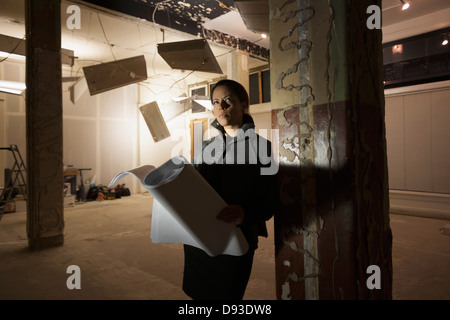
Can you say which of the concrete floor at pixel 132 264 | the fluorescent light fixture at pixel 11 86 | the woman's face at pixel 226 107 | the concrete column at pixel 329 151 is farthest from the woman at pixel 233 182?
the fluorescent light fixture at pixel 11 86

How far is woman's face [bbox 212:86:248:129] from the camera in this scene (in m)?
1.06

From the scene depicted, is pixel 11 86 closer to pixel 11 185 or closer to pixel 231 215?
pixel 11 185

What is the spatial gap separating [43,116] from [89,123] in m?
3.68

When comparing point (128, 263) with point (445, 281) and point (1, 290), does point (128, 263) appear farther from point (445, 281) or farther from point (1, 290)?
point (445, 281)

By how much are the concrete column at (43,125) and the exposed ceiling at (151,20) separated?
524 millimetres

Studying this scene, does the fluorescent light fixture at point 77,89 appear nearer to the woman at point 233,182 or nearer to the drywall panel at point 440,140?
the woman at point 233,182

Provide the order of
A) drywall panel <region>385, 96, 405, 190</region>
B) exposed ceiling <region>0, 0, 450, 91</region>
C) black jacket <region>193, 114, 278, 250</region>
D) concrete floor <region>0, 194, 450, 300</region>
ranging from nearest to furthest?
1. black jacket <region>193, 114, 278, 250</region>
2. concrete floor <region>0, 194, 450, 300</region>
3. exposed ceiling <region>0, 0, 450, 91</region>
4. drywall panel <region>385, 96, 405, 190</region>

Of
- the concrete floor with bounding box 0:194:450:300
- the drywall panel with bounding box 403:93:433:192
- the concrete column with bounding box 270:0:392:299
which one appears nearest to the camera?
the concrete column with bounding box 270:0:392:299

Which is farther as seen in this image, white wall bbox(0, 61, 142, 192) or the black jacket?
white wall bbox(0, 61, 142, 192)

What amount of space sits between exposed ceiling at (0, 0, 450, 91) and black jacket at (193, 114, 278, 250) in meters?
3.12

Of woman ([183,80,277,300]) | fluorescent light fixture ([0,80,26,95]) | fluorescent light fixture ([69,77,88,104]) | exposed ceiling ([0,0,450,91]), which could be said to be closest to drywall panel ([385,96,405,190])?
exposed ceiling ([0,0,450,91])

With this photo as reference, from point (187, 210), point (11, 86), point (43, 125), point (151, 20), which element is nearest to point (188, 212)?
point (187, 210)

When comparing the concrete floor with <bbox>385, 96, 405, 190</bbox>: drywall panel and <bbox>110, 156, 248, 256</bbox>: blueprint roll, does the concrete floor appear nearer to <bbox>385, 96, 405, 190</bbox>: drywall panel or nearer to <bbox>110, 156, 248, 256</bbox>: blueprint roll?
<bbox>385, 96, 405, 190</bbox>: drywall panel
